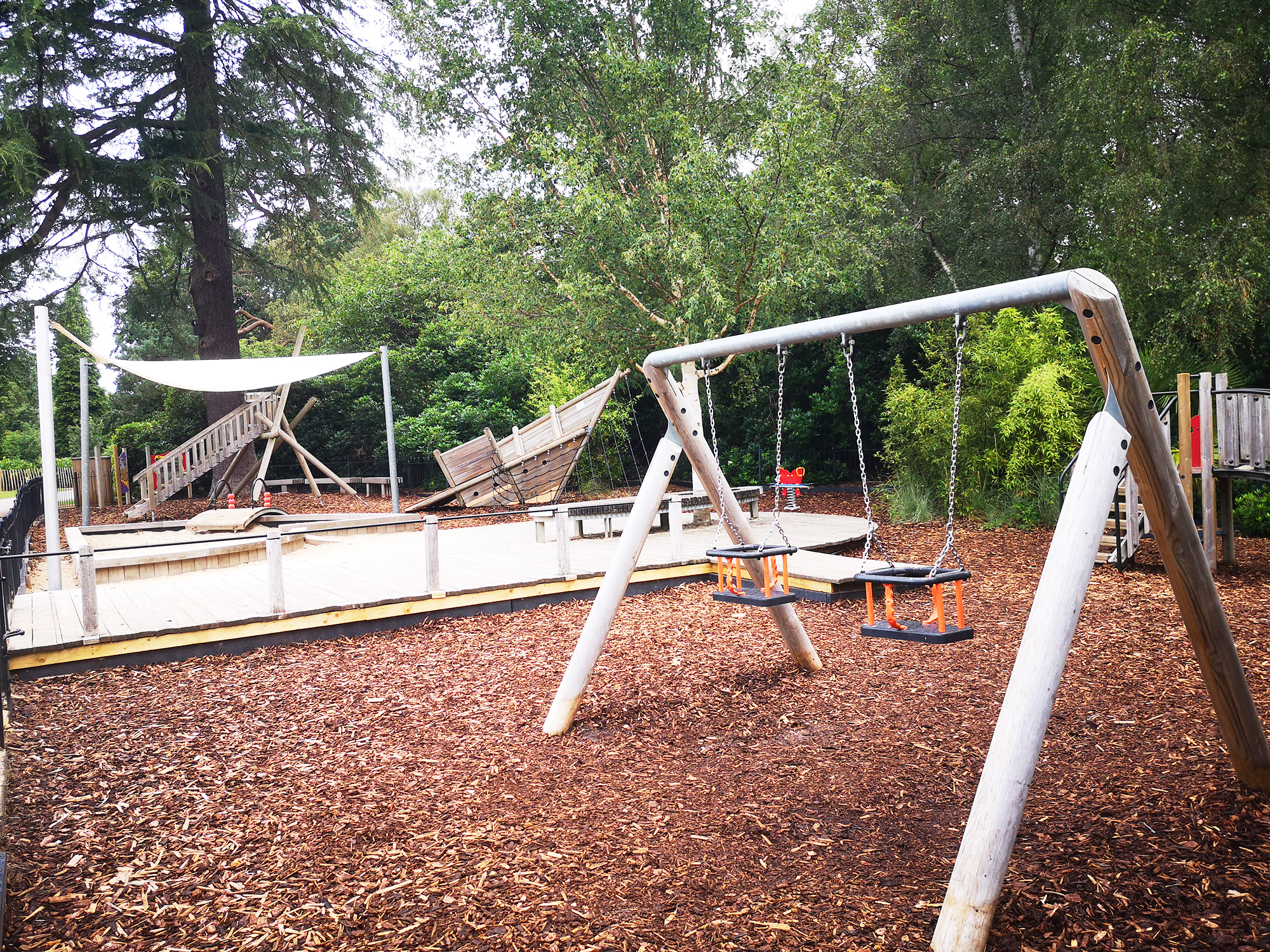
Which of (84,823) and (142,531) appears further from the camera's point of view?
(142,531)

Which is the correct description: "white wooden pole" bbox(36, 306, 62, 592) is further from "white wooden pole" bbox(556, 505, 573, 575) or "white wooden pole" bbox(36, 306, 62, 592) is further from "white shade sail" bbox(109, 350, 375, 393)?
"white wooden pole" bbox(556, 505, 573, 575)

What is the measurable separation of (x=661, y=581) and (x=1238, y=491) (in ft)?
25.9

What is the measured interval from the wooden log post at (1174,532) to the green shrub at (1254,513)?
835 centimetres

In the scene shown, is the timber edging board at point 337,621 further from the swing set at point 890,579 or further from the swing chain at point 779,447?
the swing set at point 890,579

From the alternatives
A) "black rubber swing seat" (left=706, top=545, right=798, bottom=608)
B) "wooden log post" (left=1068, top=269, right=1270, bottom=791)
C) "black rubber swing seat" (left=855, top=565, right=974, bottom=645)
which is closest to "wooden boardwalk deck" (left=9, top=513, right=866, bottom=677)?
"black rubber swing seat" (left=706, top=545, right=798, bottom=608)

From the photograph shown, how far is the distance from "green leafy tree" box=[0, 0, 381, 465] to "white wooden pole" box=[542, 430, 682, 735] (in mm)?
13348

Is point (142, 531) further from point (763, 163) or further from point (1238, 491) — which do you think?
point (1238, 491)

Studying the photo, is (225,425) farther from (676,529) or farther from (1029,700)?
(1029,700)

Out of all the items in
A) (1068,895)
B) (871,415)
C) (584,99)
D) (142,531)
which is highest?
(584,99)

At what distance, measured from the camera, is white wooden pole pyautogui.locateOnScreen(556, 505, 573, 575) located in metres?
7.69

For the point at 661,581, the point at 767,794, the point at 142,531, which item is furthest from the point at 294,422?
the point at 767,794

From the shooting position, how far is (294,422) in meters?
16.1

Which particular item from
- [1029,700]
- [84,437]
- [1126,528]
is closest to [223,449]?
[84,437]

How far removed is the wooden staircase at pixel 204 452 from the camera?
51.7 feet
